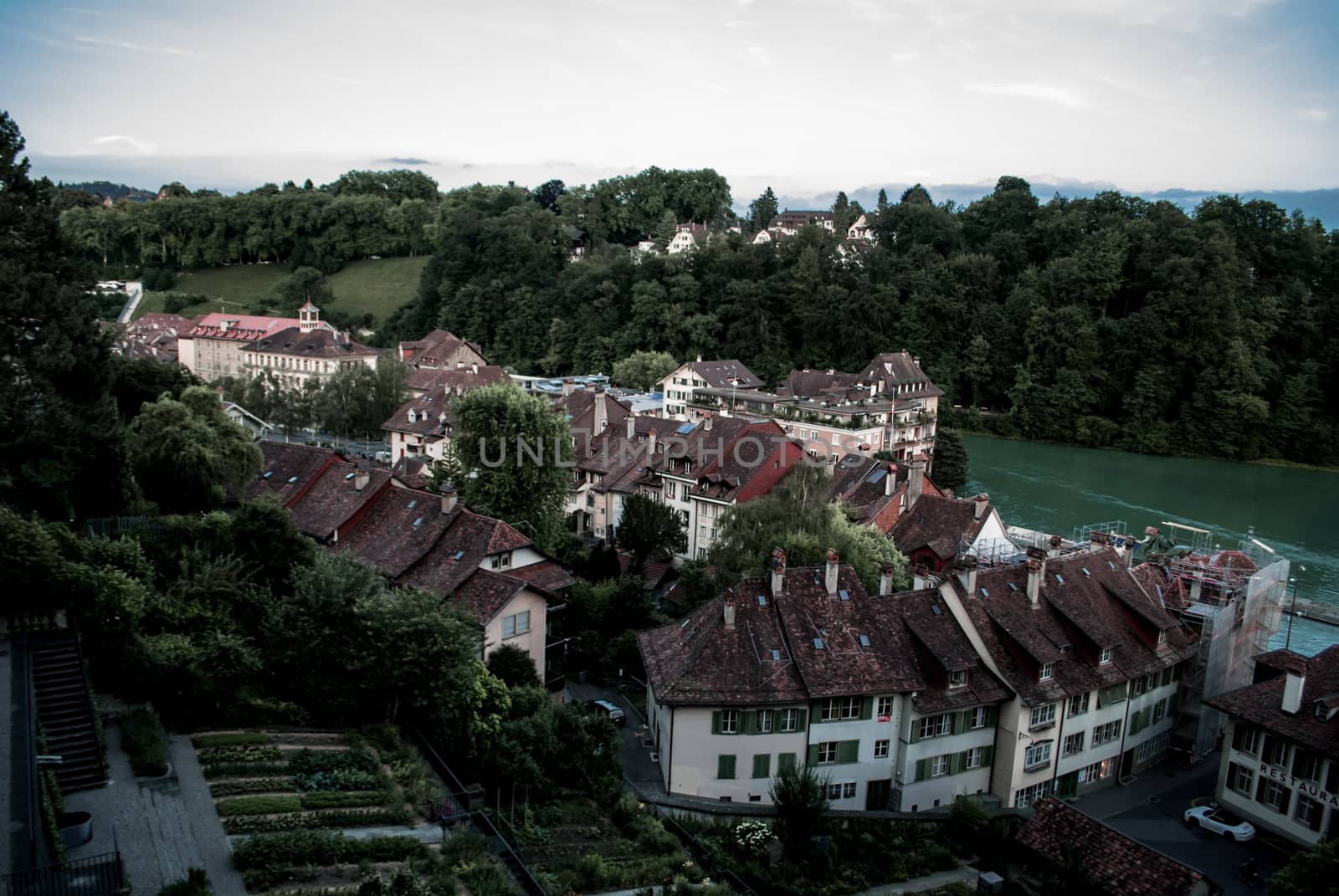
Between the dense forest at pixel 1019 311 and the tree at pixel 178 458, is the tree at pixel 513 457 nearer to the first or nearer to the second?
the tree at pixel 178 458

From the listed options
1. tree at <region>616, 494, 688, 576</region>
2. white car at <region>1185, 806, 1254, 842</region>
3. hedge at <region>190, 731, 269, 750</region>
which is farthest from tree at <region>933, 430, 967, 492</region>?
hedge at <region>190, 731, 269, 750</region>

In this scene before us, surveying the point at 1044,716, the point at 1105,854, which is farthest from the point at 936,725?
the point at 1105,854

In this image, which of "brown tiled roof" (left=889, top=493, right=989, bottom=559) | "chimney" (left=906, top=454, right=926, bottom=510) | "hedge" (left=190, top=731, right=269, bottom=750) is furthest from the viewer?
"chimney" (left=906, top=454, right=926, bottom=510)

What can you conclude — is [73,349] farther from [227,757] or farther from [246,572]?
[227,757]

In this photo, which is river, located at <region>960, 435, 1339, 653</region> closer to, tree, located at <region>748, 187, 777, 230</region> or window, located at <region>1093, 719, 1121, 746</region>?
window, located at <region>1093, 719, 1121, 746</region>

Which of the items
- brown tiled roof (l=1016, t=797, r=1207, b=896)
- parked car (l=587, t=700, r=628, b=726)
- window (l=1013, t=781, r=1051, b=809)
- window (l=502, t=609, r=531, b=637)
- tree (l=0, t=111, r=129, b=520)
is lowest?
window (l=1013, t=781, r=1051, b=809)

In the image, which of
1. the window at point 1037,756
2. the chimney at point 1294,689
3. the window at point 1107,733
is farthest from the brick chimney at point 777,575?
the chimney at point 1294,689
